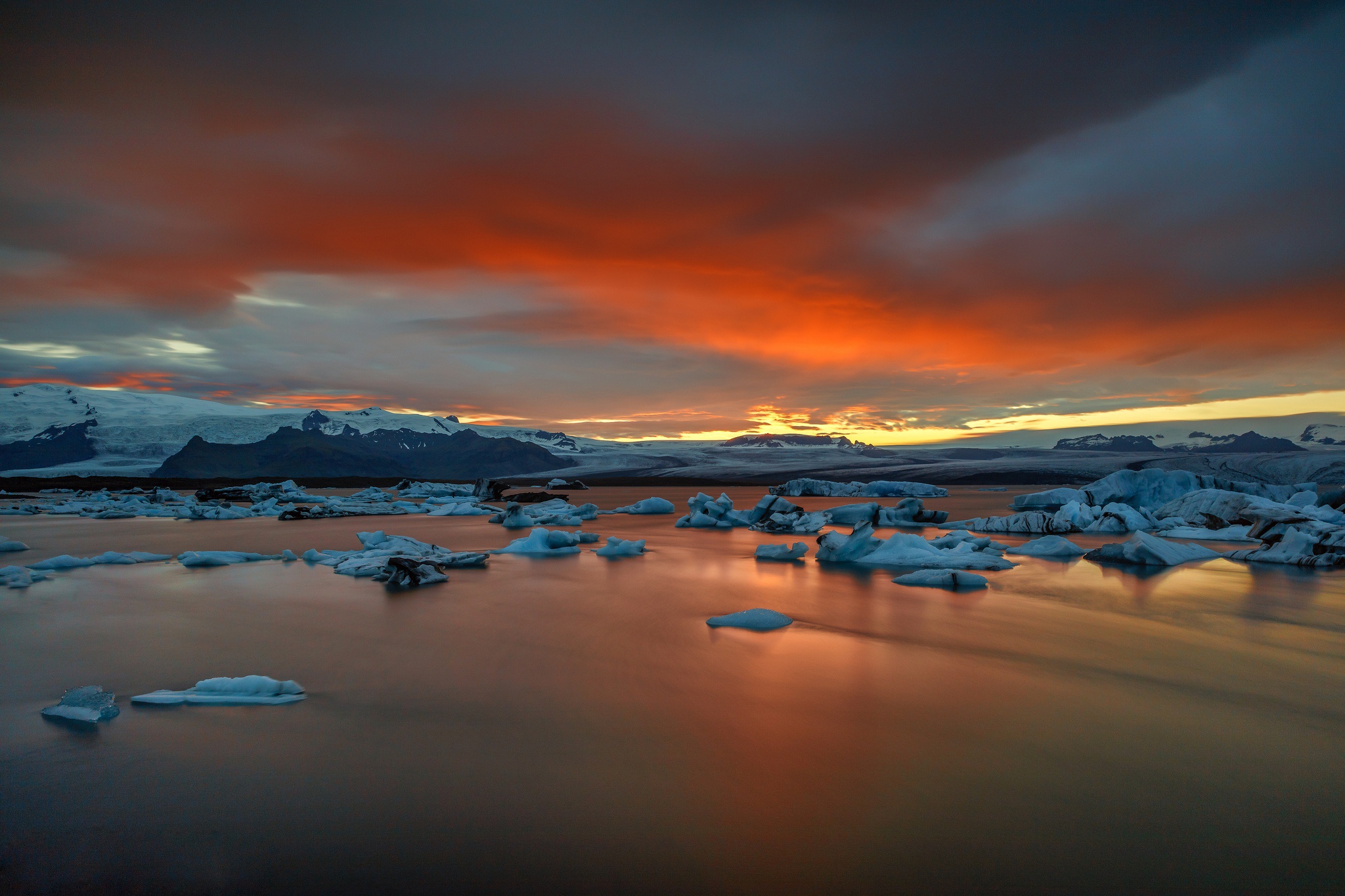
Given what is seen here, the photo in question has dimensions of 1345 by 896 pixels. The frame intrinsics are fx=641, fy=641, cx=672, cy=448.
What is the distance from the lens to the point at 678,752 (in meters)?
3.57

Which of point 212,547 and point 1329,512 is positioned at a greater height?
point 1329,512

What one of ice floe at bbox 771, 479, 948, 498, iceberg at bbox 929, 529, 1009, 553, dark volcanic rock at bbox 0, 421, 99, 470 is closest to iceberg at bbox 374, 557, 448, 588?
iceberg at bbox 929, 529, 1009, 553

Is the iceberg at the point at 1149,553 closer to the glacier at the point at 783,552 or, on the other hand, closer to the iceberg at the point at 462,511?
the glacier at the point at 783,552

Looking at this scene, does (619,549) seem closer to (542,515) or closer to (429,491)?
(542,515)

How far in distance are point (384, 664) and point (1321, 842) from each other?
5636mm

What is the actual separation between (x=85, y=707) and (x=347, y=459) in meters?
91.6

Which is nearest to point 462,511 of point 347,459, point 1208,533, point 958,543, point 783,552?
point 783,552

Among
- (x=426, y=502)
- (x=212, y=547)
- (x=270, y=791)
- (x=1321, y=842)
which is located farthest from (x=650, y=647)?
(x=426, y=502)

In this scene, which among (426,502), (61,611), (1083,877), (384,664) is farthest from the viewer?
(426,502)

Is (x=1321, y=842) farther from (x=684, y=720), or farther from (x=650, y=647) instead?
(x=650, y=647)

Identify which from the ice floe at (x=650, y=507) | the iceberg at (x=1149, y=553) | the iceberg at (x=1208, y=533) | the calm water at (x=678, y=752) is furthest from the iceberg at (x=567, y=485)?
the calm water at (x=678, y=752)

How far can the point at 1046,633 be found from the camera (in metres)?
6.41

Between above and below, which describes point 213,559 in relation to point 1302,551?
below

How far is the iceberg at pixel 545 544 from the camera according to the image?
41.7ft
